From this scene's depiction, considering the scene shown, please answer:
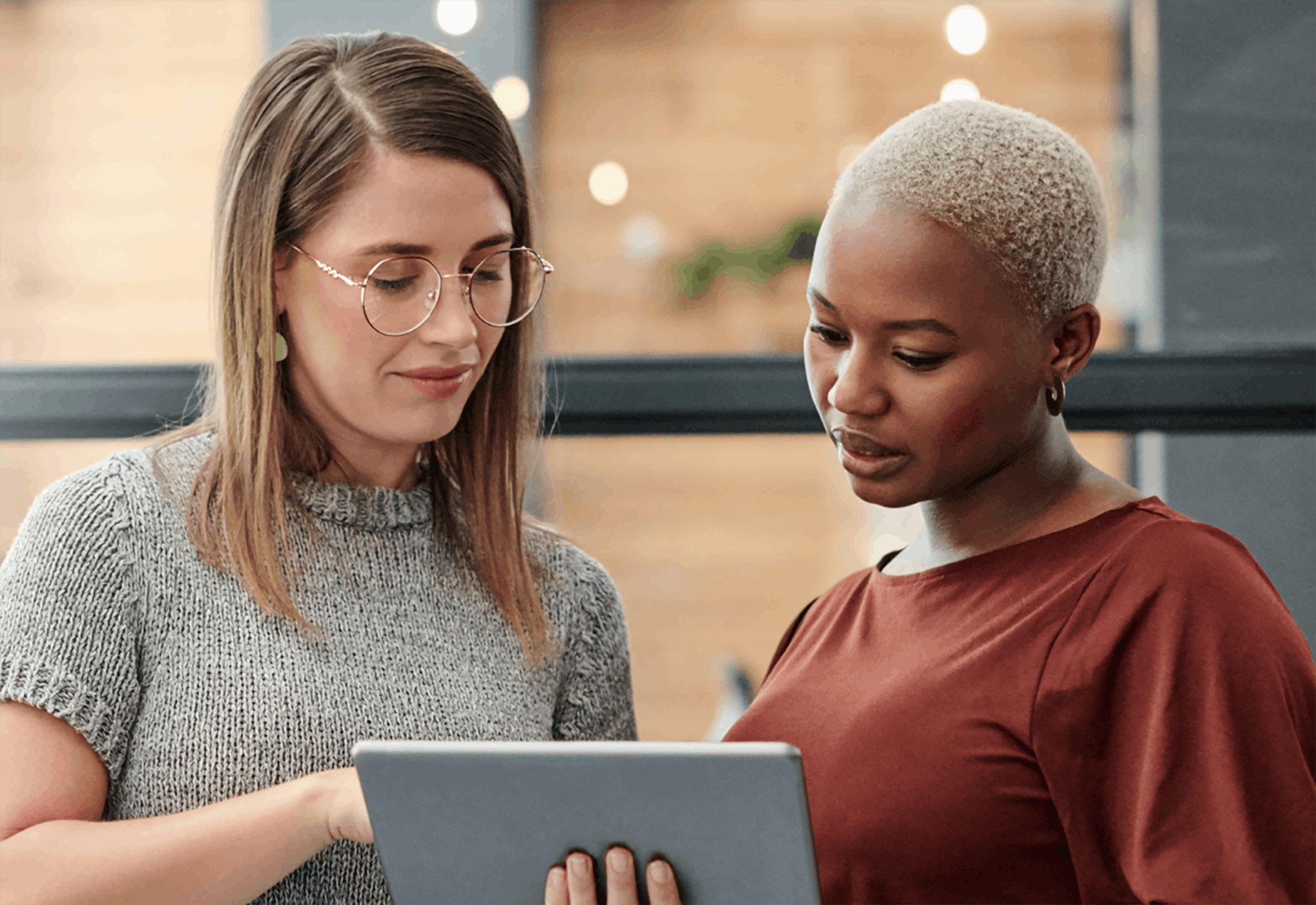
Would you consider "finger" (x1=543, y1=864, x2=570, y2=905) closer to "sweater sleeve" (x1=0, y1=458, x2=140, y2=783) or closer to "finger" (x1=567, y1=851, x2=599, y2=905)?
"finger" (x1=567, y1=851, x2=599, y2=905)

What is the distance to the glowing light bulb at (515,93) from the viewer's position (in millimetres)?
1978

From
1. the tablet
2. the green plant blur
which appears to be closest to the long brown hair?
the tablet

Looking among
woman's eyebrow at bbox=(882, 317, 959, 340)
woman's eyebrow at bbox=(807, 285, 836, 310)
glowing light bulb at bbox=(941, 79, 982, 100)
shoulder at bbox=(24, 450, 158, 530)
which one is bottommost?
shoulder at bbox=(24, 450, 158, 530)

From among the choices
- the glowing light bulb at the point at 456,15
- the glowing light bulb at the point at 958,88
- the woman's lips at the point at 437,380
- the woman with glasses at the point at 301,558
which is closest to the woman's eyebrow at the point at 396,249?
the woman with glasses at the point at 301,558

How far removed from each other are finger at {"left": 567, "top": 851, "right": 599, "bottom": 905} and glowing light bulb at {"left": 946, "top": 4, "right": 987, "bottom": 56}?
1613 millimetres

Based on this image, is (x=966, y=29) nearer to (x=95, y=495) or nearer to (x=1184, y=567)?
(x=1184, y=567)

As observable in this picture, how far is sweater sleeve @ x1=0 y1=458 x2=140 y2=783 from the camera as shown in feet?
3.37

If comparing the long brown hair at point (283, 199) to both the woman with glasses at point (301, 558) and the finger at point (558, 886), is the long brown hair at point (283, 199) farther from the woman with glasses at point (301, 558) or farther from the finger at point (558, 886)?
the finger at point (558, 886)

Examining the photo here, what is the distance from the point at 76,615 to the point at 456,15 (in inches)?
52.3

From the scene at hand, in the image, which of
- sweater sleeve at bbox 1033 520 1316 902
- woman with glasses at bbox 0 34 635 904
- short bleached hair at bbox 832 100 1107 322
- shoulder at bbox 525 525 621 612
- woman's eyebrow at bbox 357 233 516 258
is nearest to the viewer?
sweater sleeve at bbox 1033 520 1316 902

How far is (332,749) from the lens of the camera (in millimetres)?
1134

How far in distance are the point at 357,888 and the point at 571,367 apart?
0.81m

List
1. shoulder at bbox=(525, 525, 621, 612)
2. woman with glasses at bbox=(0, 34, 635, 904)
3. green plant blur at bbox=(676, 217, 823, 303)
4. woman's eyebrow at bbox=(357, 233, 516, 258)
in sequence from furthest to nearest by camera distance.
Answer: green plant blur at bbox=(676, 217, 823, 303) → shoulder at bbox=(525, 525, 621, 612) → woman's eyebrow at bbox=(357, 233, 516, 258) → woman with glasses at bbox=(0, 34, 635, 904)

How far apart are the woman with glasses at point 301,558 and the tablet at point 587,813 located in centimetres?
14
